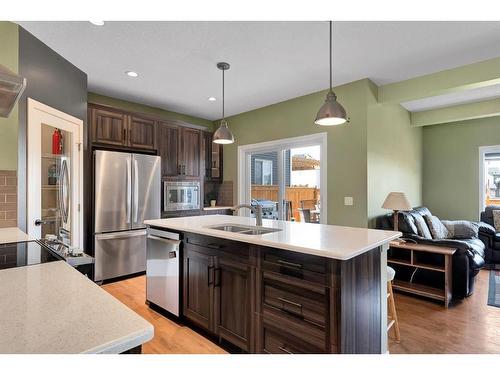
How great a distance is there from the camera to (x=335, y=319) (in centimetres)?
149

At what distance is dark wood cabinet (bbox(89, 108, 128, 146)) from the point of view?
3.54 m

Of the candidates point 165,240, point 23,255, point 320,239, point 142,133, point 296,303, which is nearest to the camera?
point 23,255

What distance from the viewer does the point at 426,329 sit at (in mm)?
2424

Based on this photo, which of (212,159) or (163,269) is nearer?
(163,269)

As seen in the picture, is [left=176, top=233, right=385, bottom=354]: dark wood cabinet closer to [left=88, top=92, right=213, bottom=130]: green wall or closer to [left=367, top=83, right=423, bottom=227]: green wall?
[left=367, top=83, right=423, bottom=227]: green wall

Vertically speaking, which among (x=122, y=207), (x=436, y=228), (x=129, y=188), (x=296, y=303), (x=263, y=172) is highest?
(x=263, y=172)

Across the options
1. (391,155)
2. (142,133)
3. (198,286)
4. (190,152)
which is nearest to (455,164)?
(391,155)

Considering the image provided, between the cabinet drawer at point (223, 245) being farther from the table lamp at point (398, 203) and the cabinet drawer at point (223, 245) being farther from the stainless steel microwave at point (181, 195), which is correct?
the table lamp at point (398, 203)

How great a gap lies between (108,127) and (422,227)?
178 inches

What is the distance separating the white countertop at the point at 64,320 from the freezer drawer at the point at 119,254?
2.71 m

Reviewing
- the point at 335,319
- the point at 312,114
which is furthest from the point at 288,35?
the point at 335,319

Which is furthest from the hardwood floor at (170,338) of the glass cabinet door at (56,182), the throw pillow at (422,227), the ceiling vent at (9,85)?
the throw pillow at (422,227)

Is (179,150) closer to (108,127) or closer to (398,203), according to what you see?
(108,127)

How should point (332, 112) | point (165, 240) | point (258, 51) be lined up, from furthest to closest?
1. point (258, 51)
2. point (165, 240)
3. point (332, 112)
